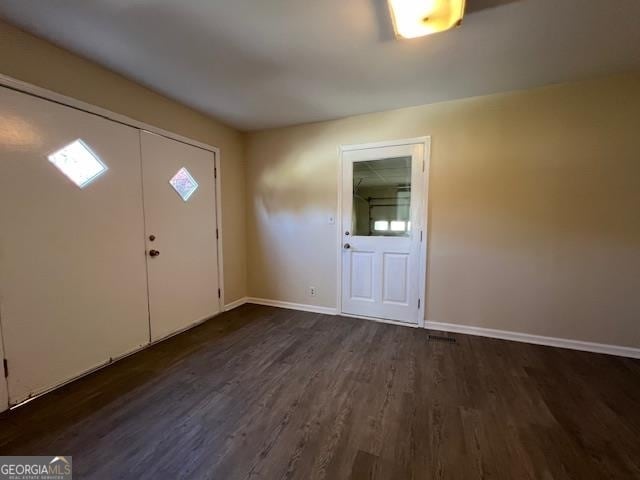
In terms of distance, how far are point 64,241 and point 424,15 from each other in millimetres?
2894

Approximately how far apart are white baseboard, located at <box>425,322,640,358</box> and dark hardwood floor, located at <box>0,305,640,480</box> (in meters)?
0.10

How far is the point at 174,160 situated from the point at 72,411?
7.49ft

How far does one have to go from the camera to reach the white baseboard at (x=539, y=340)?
2496 mm

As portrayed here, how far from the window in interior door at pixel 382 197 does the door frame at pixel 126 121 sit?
1.76 m

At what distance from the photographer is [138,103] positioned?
2529 millimetres

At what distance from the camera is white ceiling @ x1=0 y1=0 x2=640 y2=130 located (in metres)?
1.61

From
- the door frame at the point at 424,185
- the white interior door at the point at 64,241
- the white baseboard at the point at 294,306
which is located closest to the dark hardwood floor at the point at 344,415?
the white interior door at the point at 64,241

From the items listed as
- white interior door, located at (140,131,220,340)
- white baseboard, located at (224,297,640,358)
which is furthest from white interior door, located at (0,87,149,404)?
white baseboard, located at (224,297,640,358)

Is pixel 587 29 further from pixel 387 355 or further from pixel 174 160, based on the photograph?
pixel 174 160

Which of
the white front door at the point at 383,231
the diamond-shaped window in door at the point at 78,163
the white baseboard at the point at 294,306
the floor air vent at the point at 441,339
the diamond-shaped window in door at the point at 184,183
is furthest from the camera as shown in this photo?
the white baseboard at the point at 294,306

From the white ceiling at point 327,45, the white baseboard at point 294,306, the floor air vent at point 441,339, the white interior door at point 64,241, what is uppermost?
the white ceiling at point 327,45

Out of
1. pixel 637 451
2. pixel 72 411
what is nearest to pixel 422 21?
pixel 637 451

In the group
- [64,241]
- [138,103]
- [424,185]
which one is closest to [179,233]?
[64,241]

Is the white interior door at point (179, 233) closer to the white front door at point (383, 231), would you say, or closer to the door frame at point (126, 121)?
the door frame at point (126, 121)
